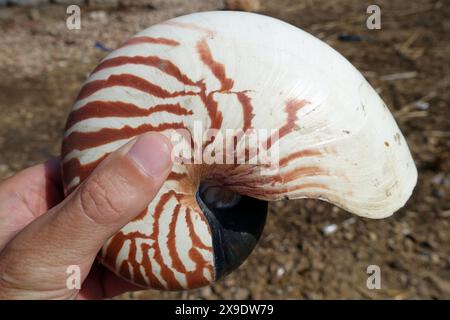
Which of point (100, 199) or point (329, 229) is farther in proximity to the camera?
point (329, 229)

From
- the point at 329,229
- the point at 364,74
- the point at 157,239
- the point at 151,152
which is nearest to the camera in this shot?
the point at 151,152

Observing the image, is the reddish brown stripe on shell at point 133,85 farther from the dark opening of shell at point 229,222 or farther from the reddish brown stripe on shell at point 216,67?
the dark opening of shell at point 229,222

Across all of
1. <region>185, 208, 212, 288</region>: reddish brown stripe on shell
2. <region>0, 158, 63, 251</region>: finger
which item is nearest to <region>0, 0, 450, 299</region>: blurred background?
<region>0, 158, 63, 251</region>: finger

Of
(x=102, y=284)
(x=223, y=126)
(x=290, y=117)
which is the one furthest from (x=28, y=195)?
(x=290, y=117)

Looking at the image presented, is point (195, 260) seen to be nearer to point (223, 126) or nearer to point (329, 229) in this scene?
point (223, 126)

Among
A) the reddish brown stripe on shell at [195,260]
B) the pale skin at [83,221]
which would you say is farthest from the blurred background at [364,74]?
the pale skin at [83,221]

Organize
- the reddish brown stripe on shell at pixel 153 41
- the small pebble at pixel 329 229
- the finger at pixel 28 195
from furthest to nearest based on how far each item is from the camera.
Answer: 1. the small pebble at pixel 329 229
2. the finger at pixel 28 195
3. the reddish brown stripe on shell at pixel 153 41
